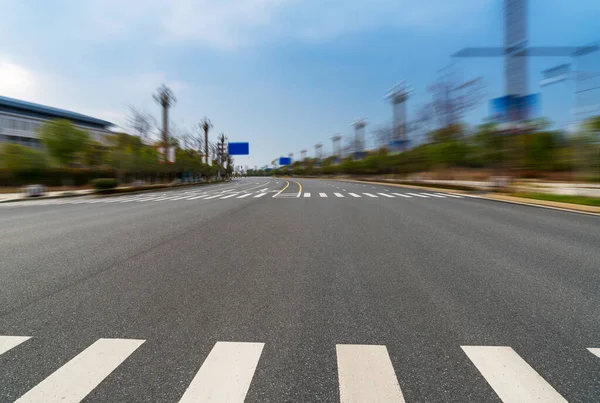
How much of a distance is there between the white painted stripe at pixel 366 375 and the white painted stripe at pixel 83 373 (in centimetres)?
189

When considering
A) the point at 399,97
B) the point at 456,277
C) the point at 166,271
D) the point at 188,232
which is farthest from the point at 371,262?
the point at 399,97

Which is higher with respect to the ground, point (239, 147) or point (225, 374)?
point (239, 147)

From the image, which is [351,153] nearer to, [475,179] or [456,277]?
[475,179]

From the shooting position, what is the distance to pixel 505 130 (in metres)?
18.5

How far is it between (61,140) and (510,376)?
134 ft

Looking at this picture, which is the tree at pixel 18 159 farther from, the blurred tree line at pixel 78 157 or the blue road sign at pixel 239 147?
the blue road sign at pixel 239 147

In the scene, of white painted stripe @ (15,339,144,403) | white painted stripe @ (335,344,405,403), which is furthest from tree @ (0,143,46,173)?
white painted stripe @ (335,344,405,403)

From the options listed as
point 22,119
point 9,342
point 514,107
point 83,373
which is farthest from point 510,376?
point 22,119

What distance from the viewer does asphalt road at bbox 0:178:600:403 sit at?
2125 millimetres

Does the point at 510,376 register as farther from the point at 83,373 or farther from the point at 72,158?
the point at 72,158

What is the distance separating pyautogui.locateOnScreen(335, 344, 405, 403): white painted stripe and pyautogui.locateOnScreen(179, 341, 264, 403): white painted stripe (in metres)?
0.73

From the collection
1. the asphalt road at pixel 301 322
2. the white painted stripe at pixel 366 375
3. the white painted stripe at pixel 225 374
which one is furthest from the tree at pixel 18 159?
the white painted stripe at pixel 366 375

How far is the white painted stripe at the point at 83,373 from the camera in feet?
6.64

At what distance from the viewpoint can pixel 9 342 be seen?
2695mm
